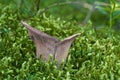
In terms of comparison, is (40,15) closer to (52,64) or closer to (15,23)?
(15,23)

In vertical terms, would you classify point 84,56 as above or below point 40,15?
below

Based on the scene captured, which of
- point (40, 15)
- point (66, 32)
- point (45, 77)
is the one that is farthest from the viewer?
point (40, 15)

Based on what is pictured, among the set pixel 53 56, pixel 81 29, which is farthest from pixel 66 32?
pixel 53 56

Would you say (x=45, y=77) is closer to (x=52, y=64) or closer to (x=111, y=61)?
(x=52, y=64)

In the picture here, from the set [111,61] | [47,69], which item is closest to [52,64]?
[47,69]

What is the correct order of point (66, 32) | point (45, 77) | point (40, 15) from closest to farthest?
1. point (45, 77)
2. point (66, 32)
3. point (40, 15)

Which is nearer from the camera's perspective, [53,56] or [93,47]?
[53,56]
